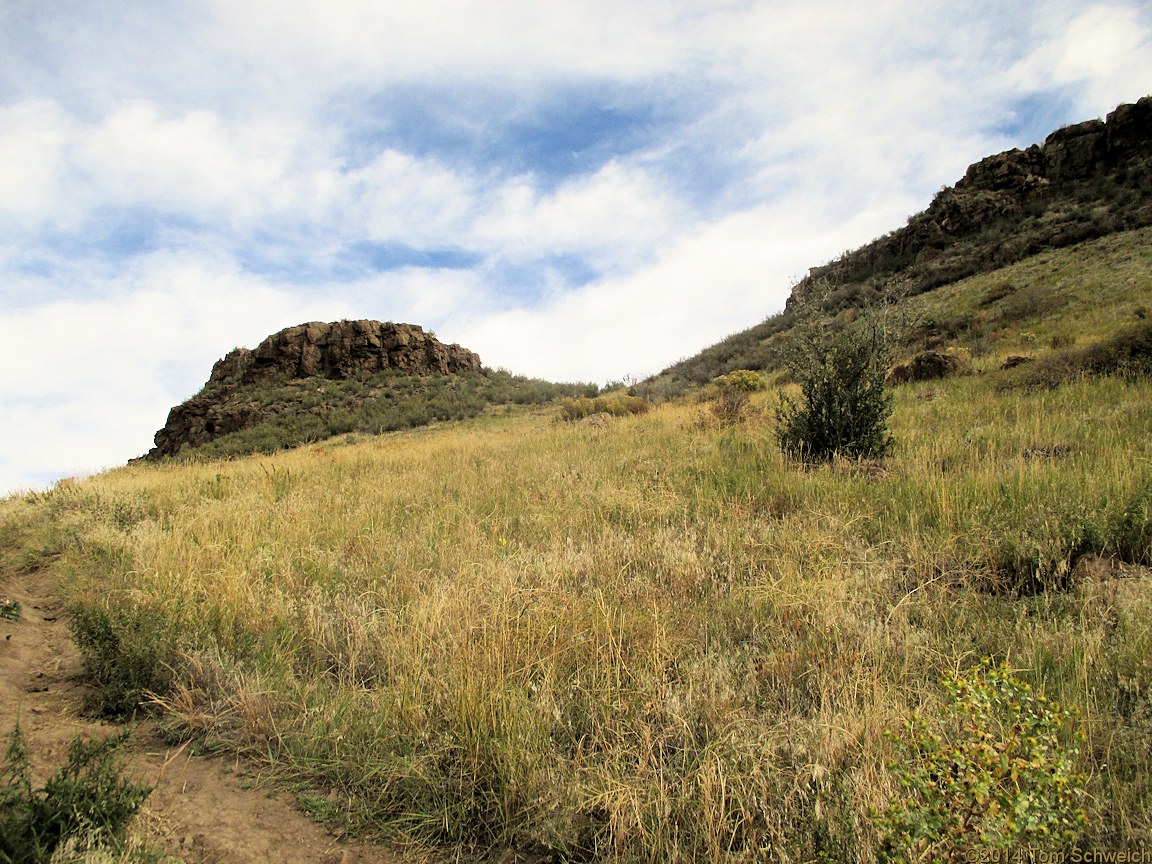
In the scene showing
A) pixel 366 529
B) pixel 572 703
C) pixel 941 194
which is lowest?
pixel 572 703

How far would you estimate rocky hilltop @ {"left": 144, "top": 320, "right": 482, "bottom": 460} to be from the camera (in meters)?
34.3

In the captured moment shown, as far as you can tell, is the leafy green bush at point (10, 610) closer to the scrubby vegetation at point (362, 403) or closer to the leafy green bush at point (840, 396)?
the leafy green bush at point (840, 396)

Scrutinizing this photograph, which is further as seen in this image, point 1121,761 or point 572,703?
point 572,703

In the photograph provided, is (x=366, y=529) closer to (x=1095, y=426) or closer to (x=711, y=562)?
(x=711, y=562)

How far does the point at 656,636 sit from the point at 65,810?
2.28 metres

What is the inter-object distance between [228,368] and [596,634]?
44429 mm

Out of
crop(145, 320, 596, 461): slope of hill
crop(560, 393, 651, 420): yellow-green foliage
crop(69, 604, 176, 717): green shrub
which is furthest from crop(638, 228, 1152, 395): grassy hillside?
crop(145, 320, 596, 461): slope of hill

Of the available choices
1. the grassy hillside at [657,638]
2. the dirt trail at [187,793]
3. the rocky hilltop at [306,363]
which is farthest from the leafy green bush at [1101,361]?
the rocky hilltop at [306,363]

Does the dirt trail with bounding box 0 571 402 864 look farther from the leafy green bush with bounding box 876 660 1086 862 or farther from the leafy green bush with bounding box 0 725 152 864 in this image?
the leafy green bush with bounding box 876 660 1086 862

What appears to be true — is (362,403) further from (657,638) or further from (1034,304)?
(657,638)

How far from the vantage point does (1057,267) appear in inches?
728

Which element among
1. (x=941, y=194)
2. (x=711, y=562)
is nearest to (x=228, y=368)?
(x=711, y=562)

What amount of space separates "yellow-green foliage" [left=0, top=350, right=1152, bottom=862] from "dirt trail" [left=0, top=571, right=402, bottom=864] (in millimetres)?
136

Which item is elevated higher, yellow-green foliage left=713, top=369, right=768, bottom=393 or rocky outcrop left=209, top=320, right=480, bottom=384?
rocky outcrop left=209, top=320, right=480, bottom=384
